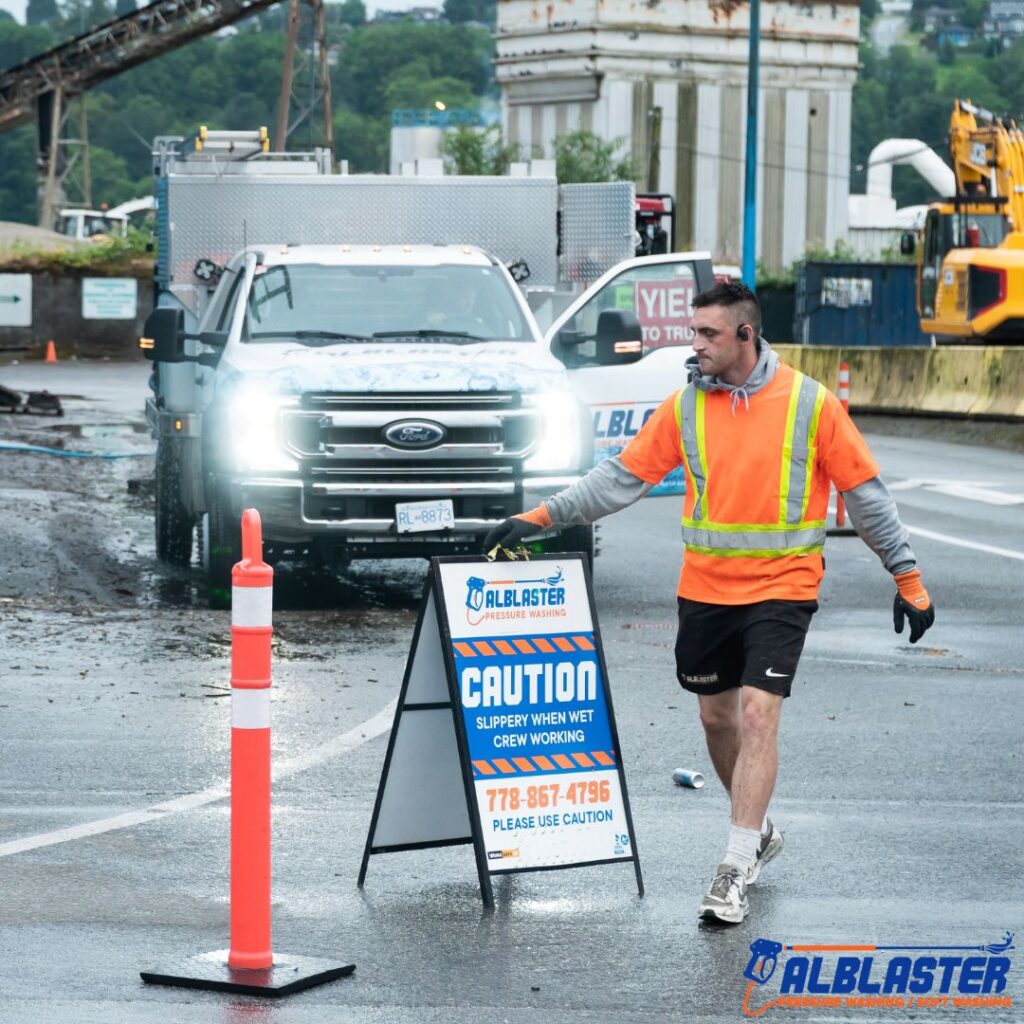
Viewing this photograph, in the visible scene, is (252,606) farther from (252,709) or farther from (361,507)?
(361,507)

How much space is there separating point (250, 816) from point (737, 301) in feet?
7.29

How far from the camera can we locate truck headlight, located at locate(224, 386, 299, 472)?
12734 millimetres

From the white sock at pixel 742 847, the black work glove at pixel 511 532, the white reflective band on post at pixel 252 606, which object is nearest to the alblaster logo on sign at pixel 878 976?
the white sock at pixel 742 847

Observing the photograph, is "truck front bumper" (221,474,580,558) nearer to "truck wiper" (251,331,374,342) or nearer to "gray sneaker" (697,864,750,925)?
"truck wiper" (251,331,374,342)

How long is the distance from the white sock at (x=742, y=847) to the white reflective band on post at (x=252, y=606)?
1.69 m

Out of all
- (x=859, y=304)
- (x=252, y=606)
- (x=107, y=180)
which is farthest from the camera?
(x=107, y=180)

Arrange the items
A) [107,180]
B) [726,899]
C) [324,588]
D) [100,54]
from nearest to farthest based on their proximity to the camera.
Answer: [726,899]
[324,588]
[100,54]
[107,180]

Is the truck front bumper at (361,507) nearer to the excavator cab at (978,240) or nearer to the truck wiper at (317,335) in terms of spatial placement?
the truck wiper at (317,335)

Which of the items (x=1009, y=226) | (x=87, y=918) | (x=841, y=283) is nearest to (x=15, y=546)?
(x=87, y=918)

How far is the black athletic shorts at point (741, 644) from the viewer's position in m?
6.76

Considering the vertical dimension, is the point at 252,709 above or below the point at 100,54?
below

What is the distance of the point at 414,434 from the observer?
12.8 metres

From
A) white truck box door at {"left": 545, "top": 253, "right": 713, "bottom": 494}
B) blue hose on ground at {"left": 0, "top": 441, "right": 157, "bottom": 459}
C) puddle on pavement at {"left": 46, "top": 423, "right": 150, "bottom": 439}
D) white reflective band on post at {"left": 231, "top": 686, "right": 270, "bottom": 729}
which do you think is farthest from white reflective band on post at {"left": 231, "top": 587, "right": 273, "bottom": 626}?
puddle on pavement at {"left": 46, "top": 423, "right": 150, "bottom": 439}

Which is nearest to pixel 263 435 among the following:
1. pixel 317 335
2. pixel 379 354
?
pixel 379 354
